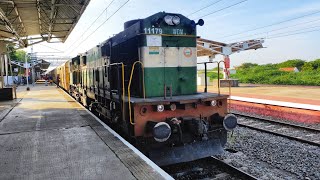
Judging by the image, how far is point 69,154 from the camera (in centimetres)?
485

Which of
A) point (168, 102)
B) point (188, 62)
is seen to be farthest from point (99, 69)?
point (168, 102)

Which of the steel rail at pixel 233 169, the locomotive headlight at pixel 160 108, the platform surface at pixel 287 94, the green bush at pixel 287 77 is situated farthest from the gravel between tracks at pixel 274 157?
the green bush at pixel 287 77

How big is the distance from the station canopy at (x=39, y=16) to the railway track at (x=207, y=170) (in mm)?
8462

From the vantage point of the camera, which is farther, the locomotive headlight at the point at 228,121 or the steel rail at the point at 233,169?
the locomotive headlight at the point at 228,121

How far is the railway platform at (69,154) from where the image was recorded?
3.92 meters

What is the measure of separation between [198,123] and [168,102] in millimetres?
712

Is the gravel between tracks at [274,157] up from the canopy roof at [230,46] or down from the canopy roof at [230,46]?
down

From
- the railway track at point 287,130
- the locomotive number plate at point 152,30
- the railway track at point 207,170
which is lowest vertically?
the railway track at point 207,170

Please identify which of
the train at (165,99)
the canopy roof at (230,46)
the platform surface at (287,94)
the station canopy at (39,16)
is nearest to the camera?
the train at (165,99)

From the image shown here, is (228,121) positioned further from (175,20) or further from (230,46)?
(230,46)

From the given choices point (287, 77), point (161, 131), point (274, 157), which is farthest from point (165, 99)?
point (287, 77)

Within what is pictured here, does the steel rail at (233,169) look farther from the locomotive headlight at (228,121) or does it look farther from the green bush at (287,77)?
the green bush at (287,77)

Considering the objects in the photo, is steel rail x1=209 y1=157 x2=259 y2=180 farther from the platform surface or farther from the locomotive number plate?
the platform surface

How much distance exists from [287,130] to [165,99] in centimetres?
562
